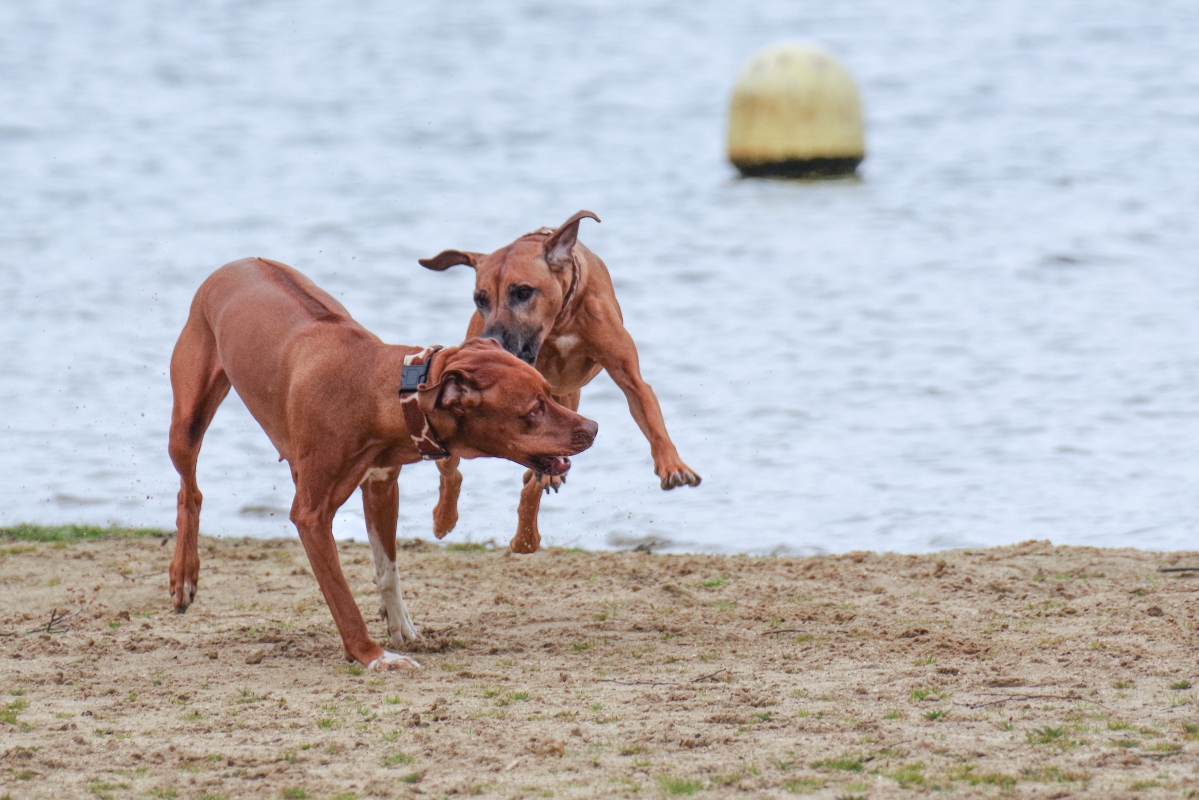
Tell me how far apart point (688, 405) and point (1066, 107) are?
1854 cm

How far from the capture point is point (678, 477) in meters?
6.31

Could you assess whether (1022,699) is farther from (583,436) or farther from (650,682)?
(583,436)

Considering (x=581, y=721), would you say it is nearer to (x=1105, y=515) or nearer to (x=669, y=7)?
(x=1105, y=515)

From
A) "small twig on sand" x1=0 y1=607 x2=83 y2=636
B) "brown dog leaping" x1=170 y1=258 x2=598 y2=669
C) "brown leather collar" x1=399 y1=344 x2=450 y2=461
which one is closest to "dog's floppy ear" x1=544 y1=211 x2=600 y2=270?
"brown dog leaping" x1=170 y1=258 x2=598 y2=669

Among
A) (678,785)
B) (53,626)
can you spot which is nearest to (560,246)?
(53,626)

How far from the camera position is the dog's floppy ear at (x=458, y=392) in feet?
17.1

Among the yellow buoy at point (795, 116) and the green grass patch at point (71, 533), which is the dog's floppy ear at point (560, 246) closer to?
the green grass patch at point (71, 533)

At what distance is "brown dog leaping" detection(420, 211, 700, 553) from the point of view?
260 inches

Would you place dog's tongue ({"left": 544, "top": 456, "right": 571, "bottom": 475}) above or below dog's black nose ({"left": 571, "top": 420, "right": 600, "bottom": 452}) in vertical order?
below

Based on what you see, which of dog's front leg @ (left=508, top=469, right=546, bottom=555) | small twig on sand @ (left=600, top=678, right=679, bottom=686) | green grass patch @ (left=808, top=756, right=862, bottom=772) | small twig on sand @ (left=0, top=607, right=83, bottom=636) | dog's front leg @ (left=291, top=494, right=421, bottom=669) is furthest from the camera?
dog's front leg @ (left=508, top=469, right=546, bottom=555)

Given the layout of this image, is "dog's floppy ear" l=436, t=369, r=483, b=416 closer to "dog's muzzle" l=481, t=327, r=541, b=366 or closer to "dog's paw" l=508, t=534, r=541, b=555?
"dog's muzzle" l=481, t=327, r=541, b=366

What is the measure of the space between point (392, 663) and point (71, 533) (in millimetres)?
3487

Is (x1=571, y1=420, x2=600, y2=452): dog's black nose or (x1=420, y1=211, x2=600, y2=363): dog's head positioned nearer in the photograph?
(x1=571, y1=420, x2=600, y2=452): dog's black nose

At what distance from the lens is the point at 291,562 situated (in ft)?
26.4
